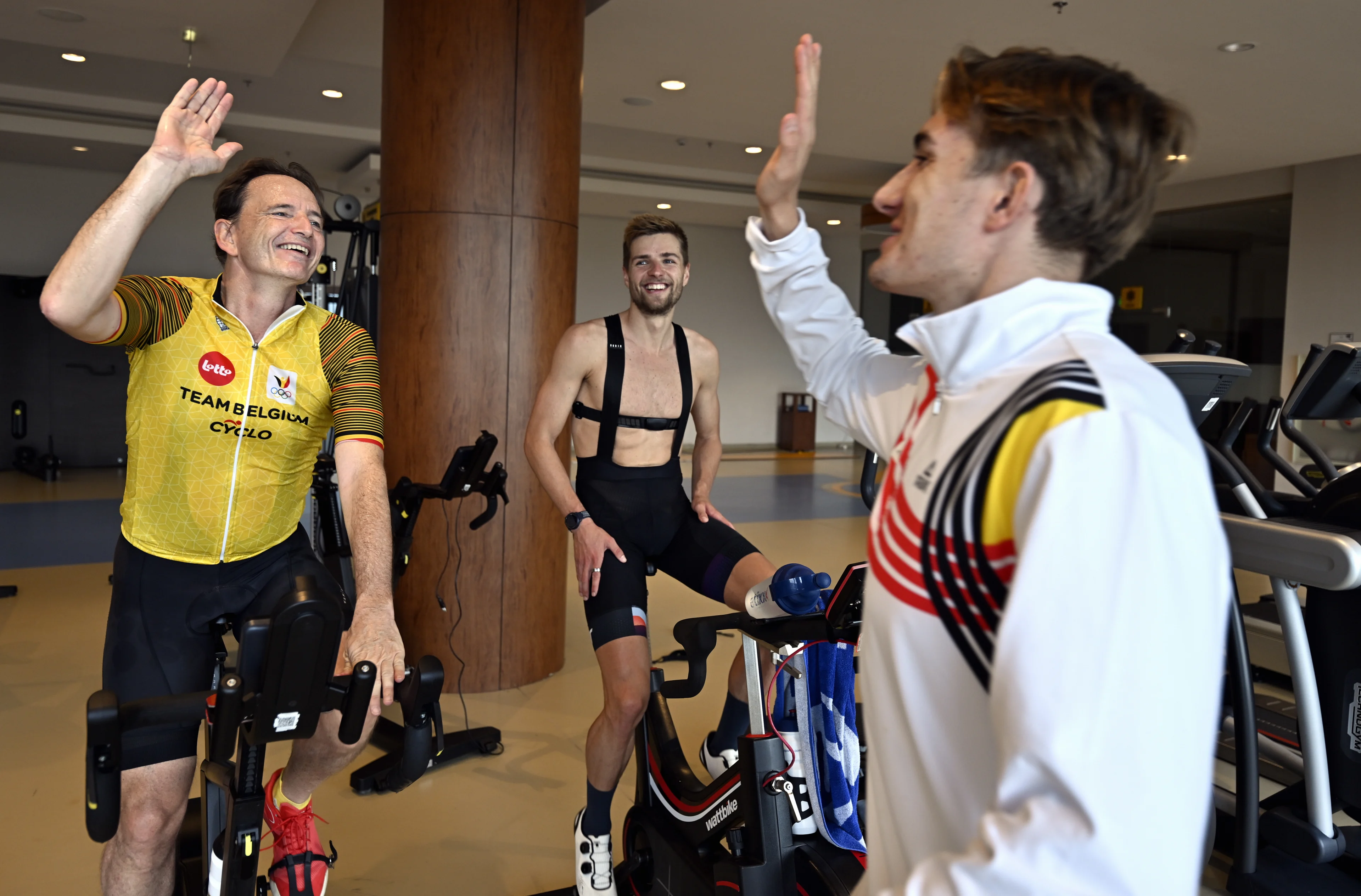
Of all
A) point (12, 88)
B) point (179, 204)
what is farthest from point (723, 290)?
point (12, 88)

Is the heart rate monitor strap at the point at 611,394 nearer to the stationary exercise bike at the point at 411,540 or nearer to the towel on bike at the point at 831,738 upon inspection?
the stationary exercise bike at the point at 411,540

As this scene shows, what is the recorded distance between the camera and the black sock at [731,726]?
3.01 m

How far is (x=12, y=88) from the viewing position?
8.41 meters

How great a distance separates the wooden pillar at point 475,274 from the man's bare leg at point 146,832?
1.99 m

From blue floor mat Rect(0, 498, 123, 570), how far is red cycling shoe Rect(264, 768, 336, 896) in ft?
16.1

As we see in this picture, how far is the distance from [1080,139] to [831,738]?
4.44 feet

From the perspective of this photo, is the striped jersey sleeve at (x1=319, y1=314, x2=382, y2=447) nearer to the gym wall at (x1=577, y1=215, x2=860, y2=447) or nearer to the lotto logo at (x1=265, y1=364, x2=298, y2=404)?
the lotto logo at (x1=265, y1=364, x2=298, y2=404)

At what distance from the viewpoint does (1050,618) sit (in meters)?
0.69

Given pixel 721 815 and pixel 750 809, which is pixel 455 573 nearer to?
pixel 721 815

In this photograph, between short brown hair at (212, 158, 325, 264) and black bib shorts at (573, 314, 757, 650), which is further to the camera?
black bib shorts at (573, 314, 757, 650)

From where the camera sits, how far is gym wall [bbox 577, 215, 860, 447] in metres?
13.9

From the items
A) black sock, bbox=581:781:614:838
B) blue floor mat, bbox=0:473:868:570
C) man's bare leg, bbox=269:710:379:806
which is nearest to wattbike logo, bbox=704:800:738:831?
black sock, bbox=581:781:614:838

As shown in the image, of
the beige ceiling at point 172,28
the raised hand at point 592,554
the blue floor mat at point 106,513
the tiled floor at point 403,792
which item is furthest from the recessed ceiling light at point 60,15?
the raised hand at point 592,554

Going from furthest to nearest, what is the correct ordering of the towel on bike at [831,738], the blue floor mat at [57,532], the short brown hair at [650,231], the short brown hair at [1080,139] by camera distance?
the blue floor mat at [57,532], the short brown hair at [650,231], the towel on bike at [831,738], the short brown hair at [1080,139]
